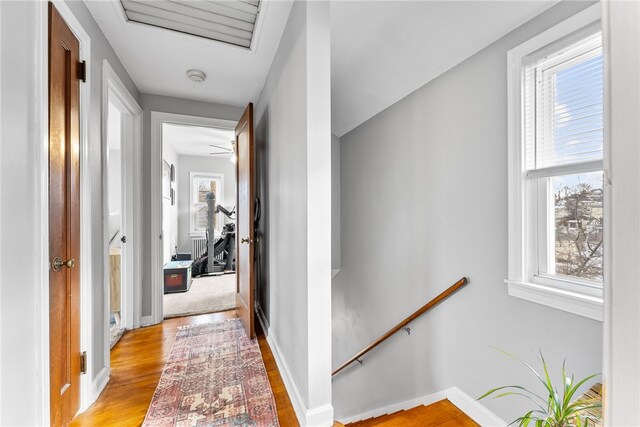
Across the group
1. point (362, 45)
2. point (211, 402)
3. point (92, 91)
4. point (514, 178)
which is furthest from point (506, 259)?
point (92, 91)

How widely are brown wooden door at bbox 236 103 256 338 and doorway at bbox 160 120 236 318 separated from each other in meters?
0.55

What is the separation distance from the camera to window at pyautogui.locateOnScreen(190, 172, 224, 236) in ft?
19.8

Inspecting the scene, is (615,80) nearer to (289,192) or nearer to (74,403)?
(289,192)

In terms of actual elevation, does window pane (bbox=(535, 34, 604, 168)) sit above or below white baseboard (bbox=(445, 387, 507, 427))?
above

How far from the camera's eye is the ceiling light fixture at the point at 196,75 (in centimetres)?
240

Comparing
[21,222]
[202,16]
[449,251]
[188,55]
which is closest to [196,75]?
[188,55]

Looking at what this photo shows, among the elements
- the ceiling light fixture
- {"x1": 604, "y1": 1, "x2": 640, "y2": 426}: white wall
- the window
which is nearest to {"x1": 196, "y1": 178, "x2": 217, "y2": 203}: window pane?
the window

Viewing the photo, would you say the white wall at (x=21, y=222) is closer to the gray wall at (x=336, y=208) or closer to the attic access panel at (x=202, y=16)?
the attic access panel at (x=202, y=16)

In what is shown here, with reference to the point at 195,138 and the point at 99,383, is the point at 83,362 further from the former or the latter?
the point at 195,138

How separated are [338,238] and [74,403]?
2.71 m

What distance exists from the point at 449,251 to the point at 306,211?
1.13 meters

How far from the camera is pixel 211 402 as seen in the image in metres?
1.64

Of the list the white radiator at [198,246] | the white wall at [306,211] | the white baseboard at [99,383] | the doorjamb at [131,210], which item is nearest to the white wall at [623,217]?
the white wall at [306,211]

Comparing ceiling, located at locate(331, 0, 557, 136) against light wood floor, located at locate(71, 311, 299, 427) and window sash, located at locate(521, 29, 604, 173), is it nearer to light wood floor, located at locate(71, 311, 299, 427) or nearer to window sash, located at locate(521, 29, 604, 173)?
window sash, located at locate(521, 29, 604, 173)
